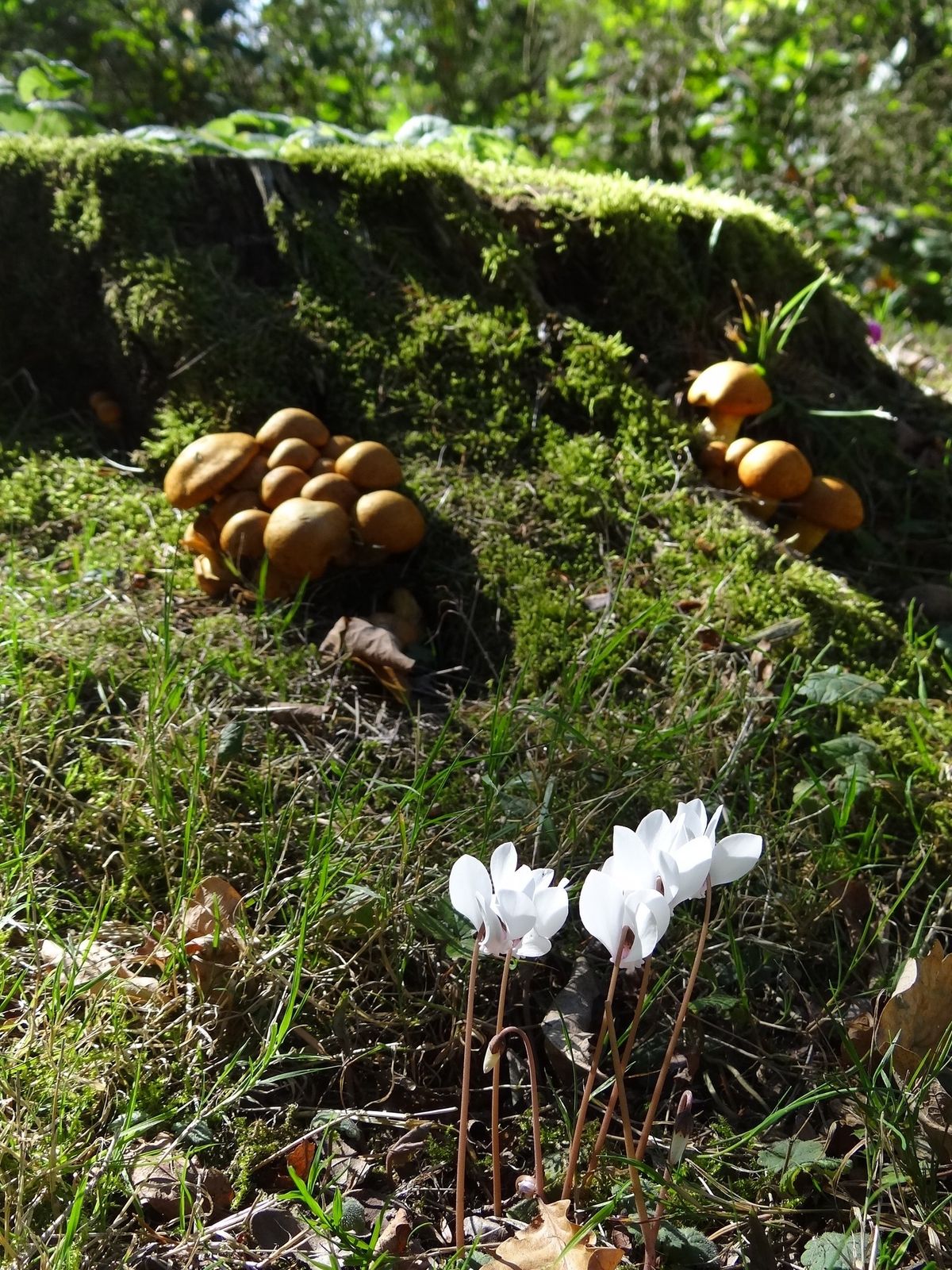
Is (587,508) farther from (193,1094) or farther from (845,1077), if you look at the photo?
(193,1094)

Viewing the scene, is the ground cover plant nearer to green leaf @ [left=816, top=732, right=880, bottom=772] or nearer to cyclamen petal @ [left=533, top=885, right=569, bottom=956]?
green leaf @ [left=816, top=732, right=880, bottom=772]

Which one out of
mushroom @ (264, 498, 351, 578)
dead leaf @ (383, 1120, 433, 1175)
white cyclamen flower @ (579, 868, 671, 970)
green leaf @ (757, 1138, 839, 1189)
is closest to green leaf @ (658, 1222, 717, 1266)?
green leaf @ (757, 1138, 839, 1189)

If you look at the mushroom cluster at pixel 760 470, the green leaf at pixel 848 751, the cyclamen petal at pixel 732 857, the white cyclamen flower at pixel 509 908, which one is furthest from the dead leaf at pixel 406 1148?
the mushroom cluster at pixel 760 470

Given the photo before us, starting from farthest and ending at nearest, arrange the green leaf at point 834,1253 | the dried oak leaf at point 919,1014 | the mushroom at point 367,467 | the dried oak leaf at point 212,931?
the mushroom at point 367,467
the dried oak leaf at point 212,931
the dried oak leaf at point 919,1014
the green leaf at point 834,1253

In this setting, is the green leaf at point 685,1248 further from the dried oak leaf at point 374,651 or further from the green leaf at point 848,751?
the dried oak leaf at point 374,651

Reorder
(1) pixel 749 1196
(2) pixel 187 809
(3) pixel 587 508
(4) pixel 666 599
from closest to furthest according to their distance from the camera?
(1) pixel 749 1196 < (2) pixel 187 809 < (4) pixel 666 599 < (3) pixel 587 508

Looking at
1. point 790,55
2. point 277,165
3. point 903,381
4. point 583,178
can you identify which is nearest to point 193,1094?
point 277,165
